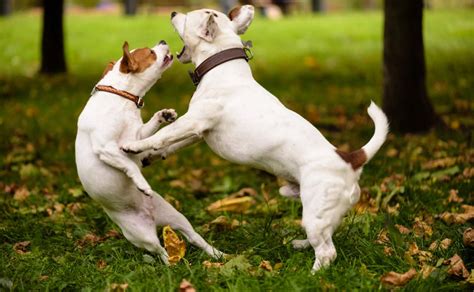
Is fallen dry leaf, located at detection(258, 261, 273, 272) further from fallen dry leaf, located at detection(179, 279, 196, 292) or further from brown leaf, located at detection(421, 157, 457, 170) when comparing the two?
brown leaf, located at detection(421, 157, 457, 170)

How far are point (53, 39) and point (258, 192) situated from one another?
21.9ft

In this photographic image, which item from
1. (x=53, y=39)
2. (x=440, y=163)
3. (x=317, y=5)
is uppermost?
(x=440, y=163)

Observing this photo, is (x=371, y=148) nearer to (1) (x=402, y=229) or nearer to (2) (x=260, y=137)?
(2) (x=260, y=137)

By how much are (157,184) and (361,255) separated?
251 cm

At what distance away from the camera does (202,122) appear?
13.1 ft

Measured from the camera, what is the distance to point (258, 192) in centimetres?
599

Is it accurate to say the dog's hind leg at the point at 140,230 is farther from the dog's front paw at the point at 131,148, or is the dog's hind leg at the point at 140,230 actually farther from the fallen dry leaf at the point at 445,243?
the fallen dry leaf at the point at 445,243

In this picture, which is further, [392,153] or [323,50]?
[323,50]

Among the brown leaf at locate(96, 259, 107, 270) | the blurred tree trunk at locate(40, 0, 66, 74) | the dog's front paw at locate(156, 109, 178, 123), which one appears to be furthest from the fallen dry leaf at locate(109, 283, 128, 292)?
the blurred tree trunk at locate(40, 0, 66, 74)

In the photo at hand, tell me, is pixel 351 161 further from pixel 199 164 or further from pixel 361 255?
pixel 199 164

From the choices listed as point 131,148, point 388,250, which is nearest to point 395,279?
point 388,250

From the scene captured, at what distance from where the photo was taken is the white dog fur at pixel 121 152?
401cm

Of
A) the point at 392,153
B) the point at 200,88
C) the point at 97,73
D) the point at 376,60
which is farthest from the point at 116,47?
the point at 200,88

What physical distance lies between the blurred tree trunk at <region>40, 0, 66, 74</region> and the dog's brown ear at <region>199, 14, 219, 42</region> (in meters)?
7.85
